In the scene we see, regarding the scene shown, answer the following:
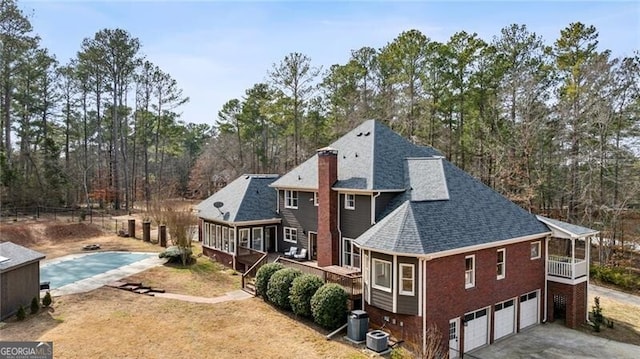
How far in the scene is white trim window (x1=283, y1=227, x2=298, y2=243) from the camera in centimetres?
2311

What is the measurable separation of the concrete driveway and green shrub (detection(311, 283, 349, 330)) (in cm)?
457

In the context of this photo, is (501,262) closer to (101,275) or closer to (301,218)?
(301,218)

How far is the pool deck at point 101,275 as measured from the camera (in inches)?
744

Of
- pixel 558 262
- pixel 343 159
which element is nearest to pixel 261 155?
pixel 343 159

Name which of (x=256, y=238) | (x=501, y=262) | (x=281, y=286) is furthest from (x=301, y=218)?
(x=501, y=262)

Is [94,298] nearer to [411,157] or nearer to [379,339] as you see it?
[379,339]

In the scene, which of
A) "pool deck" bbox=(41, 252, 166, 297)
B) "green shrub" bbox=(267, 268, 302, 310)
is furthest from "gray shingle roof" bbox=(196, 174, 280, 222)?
"green shrub" bbox=(267, 268, 302, 310)

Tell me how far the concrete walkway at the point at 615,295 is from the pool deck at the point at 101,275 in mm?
24132

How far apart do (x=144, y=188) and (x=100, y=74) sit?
44.7 feet

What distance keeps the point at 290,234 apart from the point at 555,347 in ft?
44.6

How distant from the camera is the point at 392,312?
14.2 metres

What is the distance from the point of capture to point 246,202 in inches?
953

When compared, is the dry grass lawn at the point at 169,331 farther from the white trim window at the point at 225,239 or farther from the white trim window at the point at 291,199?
the white trim window at the point at 291,199

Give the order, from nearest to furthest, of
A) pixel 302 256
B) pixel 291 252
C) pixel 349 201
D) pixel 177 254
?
1. pixel 349 201
2. pixel 302 256
3. pixel 291 252
4. pixel 177 254
